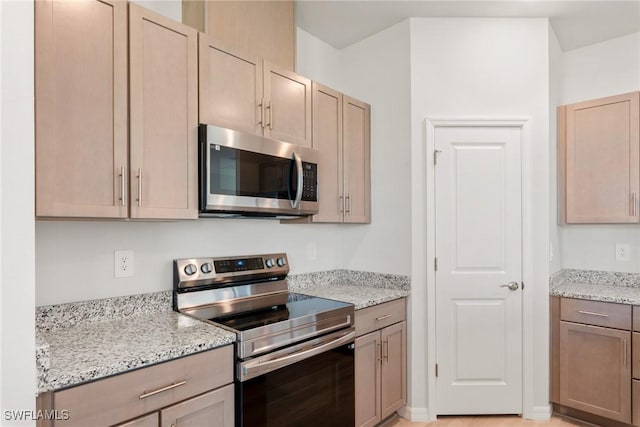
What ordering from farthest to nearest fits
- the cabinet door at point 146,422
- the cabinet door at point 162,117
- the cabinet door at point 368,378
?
the cabinet door at point 368,378, the cabinet door at point 162,117, the cabinet door at point 146,422

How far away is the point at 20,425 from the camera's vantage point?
82 centimetres

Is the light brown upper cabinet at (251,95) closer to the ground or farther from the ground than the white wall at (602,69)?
closer to the ground

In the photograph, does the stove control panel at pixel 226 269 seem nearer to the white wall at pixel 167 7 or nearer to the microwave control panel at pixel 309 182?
the microwave control panel at pixel 309 182

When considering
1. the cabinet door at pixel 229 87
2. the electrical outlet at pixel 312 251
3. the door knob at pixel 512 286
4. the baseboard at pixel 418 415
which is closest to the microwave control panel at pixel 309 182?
the cabinet door at pixel 229 87

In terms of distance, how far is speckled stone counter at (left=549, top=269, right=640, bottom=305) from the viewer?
236 cm

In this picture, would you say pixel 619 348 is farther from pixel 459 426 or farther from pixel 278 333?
pixel 278 333

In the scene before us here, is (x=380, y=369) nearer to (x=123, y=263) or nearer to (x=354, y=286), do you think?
(x=354, y=286)

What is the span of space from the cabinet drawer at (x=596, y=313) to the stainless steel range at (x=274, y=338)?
147 cm

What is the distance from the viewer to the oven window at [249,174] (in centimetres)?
171

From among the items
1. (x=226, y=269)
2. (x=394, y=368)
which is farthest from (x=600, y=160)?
(x=226, y=269)

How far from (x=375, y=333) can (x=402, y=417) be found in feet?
2.40

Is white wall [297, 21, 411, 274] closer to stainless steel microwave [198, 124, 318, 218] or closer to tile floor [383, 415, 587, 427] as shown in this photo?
stainless steel microwave [198, 124, 318, 218]

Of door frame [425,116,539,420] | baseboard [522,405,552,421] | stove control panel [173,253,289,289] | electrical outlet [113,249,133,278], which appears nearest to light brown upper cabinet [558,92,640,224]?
door frame [425,116,539,420]

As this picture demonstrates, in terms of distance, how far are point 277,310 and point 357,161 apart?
3.96 ft
